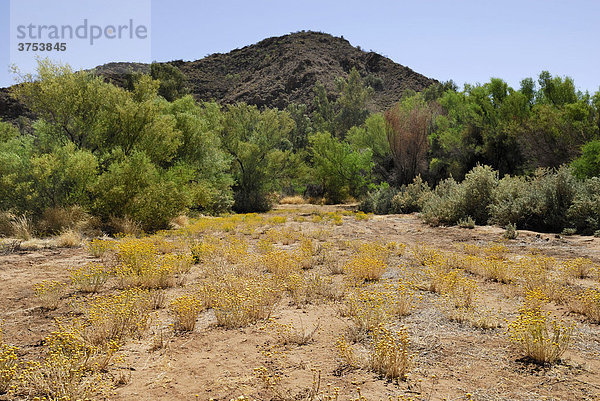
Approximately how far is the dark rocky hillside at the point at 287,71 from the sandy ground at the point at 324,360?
61.6 metres

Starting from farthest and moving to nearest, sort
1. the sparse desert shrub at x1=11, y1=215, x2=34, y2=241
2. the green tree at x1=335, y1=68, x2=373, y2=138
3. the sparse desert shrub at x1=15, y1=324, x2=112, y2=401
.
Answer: the green tree at x1=335, y1=68, x2=373, y2=138 < the sparse desert shrub at x1=11, y1=215, x2=34, y2=241 < the sparse desert shrub at x1=15, y1=324, x2=112, y2=401

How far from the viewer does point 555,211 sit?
1449 cm

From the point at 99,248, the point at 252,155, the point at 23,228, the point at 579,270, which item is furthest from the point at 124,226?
the point at 252,155

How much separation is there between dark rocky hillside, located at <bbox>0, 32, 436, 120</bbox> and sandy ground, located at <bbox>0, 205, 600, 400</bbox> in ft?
202

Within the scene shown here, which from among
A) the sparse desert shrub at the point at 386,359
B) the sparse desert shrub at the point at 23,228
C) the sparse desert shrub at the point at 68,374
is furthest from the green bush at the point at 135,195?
the sparse desert shrub at the point at 386,359

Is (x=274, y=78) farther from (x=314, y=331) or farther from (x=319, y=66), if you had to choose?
(x=314, y=331)

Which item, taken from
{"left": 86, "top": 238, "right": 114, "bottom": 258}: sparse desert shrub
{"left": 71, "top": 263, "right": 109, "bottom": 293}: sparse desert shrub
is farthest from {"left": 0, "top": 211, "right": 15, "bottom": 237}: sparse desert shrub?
{"left": 71, "top": 263, "right": 109, "bottom": 293}: sparse desert shrub

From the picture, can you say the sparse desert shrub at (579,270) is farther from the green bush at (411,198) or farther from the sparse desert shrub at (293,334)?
the green bush at (411,198)

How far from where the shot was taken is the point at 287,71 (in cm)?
8119


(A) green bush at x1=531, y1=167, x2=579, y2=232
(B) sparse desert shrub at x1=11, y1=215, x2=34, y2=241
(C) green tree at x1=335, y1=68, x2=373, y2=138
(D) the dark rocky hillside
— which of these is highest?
(D) the dark rocky hillside

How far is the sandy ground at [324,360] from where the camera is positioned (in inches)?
139

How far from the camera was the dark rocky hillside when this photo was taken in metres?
73.8

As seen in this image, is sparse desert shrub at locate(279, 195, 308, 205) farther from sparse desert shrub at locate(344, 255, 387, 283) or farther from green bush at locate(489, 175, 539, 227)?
sparse desert shrub at locate(344, 255, 387, 283)

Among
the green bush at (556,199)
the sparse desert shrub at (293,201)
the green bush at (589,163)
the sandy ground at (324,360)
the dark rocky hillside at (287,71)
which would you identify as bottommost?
the sparse desert shrub at (293,201)
